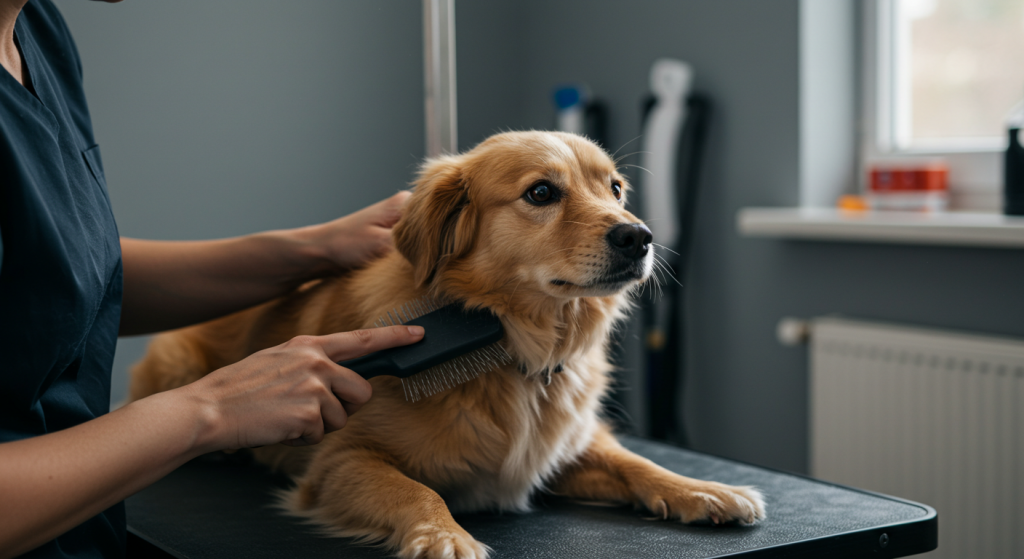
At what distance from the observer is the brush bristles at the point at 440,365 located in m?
0.97

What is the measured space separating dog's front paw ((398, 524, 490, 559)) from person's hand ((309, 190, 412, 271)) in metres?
0.48

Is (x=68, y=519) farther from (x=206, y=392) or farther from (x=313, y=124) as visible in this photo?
(x=313, y=124)

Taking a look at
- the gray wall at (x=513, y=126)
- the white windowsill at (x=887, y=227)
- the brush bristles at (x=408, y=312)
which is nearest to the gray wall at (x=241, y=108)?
the gray wall at (x=513, y=126)

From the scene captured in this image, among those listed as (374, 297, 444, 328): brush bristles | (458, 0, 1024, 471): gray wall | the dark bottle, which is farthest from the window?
(374, 297, 444, 328): brush bristles

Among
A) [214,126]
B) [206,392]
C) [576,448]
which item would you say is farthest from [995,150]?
[206,392]

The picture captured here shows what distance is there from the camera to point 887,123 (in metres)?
2.19

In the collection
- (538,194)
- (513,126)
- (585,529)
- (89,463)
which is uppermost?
(513,126)

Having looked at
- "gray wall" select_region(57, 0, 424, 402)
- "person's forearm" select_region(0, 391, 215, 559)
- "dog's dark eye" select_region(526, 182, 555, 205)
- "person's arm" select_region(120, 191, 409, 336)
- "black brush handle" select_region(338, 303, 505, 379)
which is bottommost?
"person's forearm" select_region(0, 391, 215, 559)

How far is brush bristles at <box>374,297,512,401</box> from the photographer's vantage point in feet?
3.19

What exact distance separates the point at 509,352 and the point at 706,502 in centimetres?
31

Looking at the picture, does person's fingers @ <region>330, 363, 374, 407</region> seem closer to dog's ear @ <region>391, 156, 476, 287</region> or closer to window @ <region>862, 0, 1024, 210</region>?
dog's ear @ <region>391, 156, 476, 287</region>

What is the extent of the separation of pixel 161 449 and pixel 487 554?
34 cm

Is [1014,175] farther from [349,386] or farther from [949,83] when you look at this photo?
[349,386]

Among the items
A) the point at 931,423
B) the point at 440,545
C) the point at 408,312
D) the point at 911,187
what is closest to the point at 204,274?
the point at 408,312
